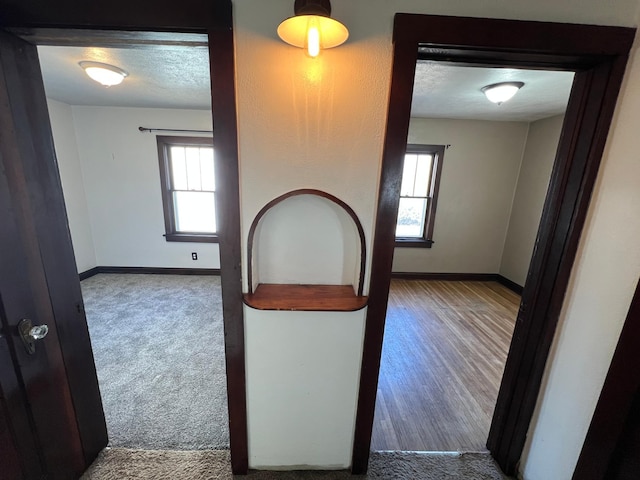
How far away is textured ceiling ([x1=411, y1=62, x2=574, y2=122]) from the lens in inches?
79.8

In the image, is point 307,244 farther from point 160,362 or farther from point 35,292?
point 160,362

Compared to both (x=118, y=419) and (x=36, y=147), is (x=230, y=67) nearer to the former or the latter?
(x=36, y=147)

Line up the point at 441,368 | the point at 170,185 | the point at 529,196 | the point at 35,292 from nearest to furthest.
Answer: the point at 35,292, the point at 441,368, the point at 529,196, the point at 170,185

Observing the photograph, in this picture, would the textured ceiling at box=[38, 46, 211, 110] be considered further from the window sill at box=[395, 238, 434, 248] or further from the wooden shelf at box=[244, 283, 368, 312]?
the window sill at box=[395, 238, 434, 248]

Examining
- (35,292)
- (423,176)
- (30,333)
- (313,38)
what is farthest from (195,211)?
(313,38)

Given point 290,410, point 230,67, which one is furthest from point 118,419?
point 230,67

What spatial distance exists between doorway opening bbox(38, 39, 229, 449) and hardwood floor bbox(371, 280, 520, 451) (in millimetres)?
1167

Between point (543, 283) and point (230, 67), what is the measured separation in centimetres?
162

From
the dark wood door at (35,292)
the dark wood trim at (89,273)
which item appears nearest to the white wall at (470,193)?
the dark wood door at (35,292)

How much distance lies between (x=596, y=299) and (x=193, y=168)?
4181 mm

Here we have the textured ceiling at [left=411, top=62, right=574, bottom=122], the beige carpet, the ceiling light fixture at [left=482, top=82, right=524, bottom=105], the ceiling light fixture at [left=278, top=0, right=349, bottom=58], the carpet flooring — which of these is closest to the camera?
the ceiling light fixture at [left=278, top=0, right=349, bottom=58]

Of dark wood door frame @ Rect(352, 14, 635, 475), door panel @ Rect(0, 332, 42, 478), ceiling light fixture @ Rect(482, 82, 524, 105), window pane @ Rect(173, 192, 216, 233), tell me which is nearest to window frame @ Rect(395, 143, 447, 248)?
ceiling light fixture @ Rect(482, 82, 524, 105)

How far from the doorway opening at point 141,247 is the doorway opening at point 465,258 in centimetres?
139

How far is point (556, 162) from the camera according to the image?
3.84ft
